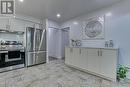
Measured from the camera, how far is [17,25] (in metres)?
3.80

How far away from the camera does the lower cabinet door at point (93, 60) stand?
289 centimetres

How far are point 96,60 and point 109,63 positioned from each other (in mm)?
436

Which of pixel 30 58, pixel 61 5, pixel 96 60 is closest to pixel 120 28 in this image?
pixel 96 60

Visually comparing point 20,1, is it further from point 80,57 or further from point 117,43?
point 117,43

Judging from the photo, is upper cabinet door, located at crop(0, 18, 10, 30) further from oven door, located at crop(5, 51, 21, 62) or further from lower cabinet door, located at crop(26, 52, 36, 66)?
lower cabinet door, located at crop(26, 52, 36, 66)

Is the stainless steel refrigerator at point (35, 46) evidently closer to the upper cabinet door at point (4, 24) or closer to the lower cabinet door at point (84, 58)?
the upper cabinet door at point (4, 24)

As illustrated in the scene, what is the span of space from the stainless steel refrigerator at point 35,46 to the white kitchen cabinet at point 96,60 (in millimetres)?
1581

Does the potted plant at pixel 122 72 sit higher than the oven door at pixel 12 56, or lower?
lower

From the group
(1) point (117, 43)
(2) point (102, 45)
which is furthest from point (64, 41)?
(1) point (117, 43)

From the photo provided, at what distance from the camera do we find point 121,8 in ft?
9.06

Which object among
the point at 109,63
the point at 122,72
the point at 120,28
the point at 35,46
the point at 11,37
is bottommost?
the point at 122,72

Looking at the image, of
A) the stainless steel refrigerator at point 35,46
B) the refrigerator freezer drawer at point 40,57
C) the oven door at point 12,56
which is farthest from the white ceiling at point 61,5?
the refrigerator freezer drawer at point 40,57

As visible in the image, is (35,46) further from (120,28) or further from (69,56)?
(120,28)

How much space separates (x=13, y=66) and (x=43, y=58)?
4.67 ft
